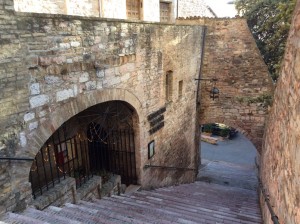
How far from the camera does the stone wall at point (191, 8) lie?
14.5 metres

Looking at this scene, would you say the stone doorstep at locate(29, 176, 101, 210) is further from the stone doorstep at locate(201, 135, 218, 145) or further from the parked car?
the parked car

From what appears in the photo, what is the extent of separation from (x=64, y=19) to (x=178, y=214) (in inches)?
148

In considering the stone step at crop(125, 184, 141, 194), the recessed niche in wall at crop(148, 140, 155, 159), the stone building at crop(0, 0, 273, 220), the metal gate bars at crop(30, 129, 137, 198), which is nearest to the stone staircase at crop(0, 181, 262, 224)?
the stone step at crop(125, 184, 141, 194)

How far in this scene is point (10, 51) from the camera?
3.78 metres

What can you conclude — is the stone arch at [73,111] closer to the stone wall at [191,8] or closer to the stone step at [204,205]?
the stone step at [204,205]

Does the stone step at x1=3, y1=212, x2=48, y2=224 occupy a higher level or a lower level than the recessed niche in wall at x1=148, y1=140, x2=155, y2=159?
higher

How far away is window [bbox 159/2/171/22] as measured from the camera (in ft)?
45.0

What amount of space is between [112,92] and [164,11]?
9326mm

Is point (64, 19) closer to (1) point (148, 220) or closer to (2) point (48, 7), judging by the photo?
(1) point (148, 220)

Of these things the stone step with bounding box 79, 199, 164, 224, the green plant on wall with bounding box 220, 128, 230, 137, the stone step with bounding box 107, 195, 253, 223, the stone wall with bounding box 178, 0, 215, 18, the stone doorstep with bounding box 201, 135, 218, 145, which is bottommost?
the stone doorstep with bounding box 201, 135, 218, 145

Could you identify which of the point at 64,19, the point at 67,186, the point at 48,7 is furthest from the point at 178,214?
the point at 48,7

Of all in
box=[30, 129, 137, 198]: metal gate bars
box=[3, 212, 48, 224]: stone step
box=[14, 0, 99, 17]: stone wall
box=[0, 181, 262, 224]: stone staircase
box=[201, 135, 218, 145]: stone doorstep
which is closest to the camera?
box=[3, 212, 48, 224]: stone step

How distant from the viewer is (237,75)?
10.0 meters

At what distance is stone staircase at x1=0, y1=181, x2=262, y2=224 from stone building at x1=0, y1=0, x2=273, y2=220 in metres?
0.40
